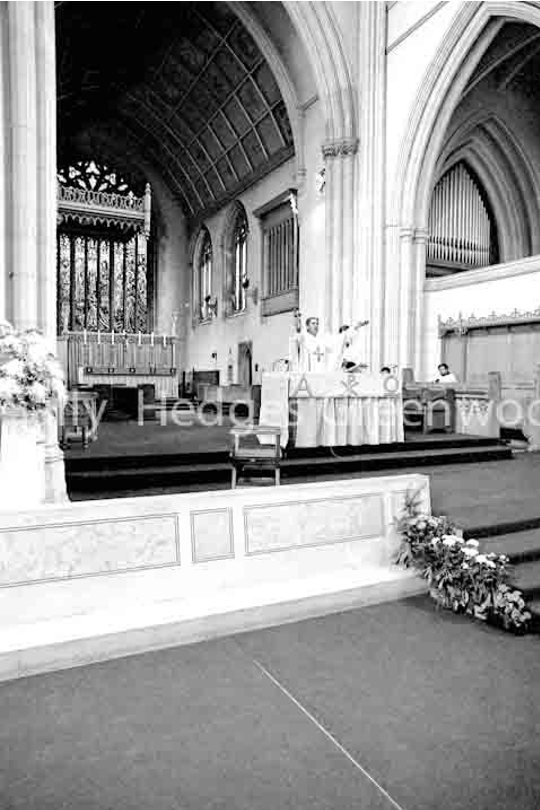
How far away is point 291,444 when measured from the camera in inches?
230

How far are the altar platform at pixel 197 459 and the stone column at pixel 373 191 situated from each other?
3.70 m

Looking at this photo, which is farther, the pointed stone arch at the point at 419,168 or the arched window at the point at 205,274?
the arched window at the point at 205,274

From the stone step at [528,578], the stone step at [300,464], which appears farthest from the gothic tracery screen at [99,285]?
the stone step at [528,578]

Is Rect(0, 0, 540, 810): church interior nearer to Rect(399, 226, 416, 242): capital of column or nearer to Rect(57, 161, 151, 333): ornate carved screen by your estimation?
Rect(399, 226, 416, 242): capital of column

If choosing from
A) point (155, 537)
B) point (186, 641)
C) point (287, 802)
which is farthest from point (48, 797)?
point (155, 537)

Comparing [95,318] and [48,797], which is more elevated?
[95,318]

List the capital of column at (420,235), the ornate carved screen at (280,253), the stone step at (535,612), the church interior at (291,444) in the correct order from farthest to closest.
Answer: the ornate carved screen at (280,253), the capital of column at (420,235), the stone step at (535,612), the church interior at (291,444)

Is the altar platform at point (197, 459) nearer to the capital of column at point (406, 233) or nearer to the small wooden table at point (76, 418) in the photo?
the small wooden table at point (76, 418)

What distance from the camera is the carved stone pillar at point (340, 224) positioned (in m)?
11.1

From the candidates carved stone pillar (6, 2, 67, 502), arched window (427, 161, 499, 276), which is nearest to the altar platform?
carved stone pillar (6, 2, 67, 502)

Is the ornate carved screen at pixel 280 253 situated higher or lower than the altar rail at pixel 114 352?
higher

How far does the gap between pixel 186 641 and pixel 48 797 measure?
41.2 inches

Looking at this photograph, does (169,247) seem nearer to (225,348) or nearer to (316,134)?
(225,348)

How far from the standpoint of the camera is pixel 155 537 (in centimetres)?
276
